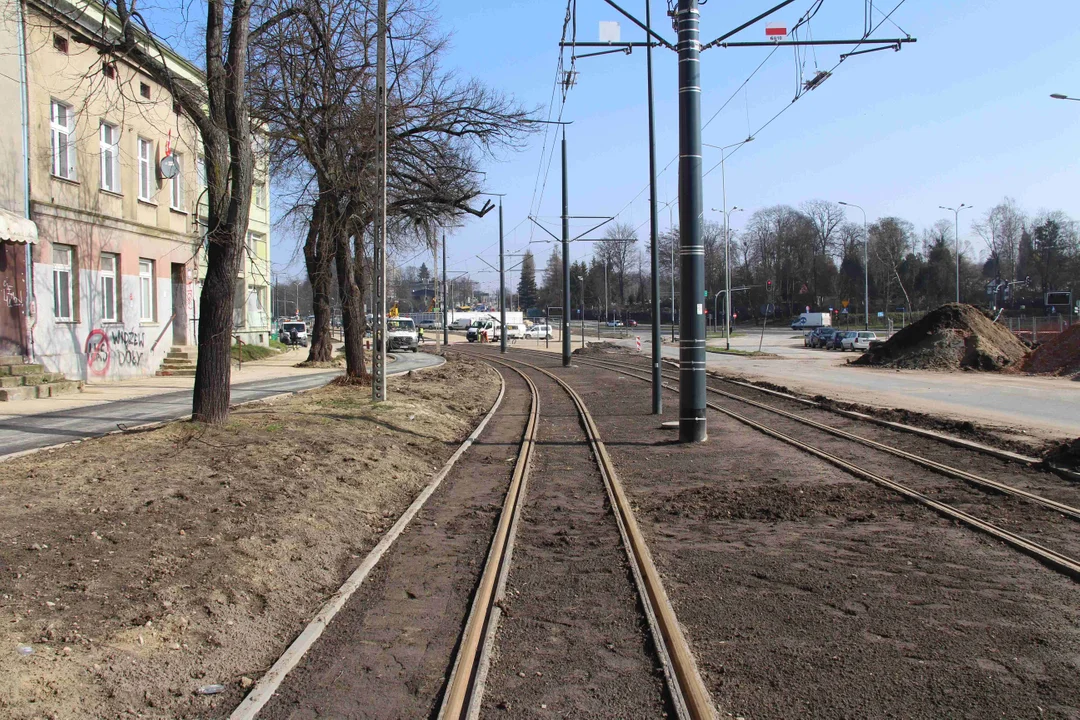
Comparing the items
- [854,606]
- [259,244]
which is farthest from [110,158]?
[259,244]

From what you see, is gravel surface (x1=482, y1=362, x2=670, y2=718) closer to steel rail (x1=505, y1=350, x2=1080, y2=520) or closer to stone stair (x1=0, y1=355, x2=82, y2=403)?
steel rail (x1=505, y1=350, x2=1080, y2=520)

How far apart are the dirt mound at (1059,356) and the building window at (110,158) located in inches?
1321

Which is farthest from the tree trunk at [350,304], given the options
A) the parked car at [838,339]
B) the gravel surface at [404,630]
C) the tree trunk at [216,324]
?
the parked car at [838,339]

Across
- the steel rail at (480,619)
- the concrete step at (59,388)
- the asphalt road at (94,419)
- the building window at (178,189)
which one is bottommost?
the steel rail at (480,619)

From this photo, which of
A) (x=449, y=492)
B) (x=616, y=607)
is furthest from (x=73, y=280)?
(x=616, y=607)

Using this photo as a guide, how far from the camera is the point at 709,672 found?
4.64 meters

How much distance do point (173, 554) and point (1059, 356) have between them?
36870 millimetres

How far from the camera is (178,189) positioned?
27000 millimetres

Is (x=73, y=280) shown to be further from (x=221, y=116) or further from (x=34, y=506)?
(x=34, y=506)

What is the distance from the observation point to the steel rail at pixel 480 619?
4281mm

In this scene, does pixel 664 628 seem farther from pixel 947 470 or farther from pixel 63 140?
pixel 63 140

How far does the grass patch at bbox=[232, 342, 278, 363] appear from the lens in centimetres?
3534

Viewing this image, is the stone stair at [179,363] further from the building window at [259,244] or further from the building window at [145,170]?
the building window at [259,244]

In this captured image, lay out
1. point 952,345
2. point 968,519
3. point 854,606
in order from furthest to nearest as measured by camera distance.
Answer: point 952,345
point 968,519
point 854,606
